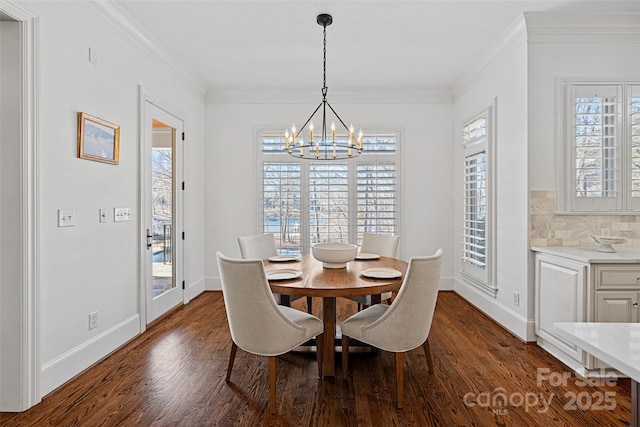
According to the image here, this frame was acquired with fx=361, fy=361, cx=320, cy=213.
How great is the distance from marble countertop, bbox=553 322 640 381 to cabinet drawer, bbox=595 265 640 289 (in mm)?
1630

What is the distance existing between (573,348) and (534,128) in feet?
5.82

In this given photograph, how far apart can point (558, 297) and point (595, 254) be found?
41 centimetres

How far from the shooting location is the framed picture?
255cm

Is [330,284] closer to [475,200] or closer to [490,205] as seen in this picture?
[490,205]

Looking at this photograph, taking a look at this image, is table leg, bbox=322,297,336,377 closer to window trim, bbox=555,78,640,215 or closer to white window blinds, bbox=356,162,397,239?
window trim, bbox=555,78,640,215

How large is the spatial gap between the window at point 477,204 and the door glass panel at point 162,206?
11.2 ft

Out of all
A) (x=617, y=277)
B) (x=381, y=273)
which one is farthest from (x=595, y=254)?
(x=381, y=273)

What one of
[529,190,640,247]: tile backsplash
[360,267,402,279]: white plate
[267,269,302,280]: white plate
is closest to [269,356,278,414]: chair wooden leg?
[267,269,302,280]: white plate

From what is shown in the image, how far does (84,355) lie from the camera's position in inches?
101

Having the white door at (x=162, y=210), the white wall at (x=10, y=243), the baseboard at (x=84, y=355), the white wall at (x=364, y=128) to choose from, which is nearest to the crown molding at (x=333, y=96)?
the white wall at (x=364, y=128)

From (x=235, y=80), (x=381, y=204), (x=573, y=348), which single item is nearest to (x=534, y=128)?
(x=573, y=348)

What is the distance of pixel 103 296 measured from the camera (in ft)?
9.20

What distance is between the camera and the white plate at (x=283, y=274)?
2416mm

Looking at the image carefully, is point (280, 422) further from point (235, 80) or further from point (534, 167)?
point (235, 80)
